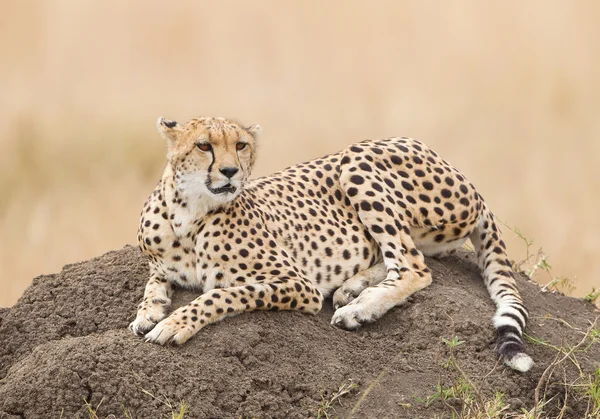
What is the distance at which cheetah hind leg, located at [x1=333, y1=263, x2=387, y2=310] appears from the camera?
509cm

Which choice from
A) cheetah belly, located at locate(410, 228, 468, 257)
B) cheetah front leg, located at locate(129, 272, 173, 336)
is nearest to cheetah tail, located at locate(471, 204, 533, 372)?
cheetah belly, located at locate(410, 228, 468, 257)

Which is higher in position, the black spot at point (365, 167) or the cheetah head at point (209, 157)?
the cheetah head at point (209, 157)

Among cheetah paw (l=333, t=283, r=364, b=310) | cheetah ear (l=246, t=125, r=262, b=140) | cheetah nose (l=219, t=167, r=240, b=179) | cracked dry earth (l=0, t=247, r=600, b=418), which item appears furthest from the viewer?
cheetah paw (l=333, t=283, r=364, b=310)

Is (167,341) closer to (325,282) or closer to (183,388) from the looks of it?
(183,388)

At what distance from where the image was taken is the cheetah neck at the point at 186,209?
4762mm

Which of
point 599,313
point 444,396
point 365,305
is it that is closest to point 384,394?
point 444,396

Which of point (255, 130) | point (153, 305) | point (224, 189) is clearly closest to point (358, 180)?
point (255, 130)

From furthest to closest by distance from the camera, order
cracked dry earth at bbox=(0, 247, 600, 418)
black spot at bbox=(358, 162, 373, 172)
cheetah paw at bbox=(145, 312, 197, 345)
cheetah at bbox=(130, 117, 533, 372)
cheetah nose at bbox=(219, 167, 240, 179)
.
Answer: black spot at bbox=(358, 162, 373, 172)
cheetah at bbox=(130, 117, 533, 372)
cheetah nose at bbox=(219, 167, 240, 179)
cheetah paw at bbox=(145, 312, 197, 345)
cracked dry earth at bbox=(0, 247, 600, 418)

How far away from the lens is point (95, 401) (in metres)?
4.24

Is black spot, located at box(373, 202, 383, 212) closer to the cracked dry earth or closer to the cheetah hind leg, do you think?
the cheetah hind leg

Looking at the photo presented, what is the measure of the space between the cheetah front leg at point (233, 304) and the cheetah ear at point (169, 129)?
2.35 feet

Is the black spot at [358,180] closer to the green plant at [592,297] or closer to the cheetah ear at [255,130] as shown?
the cheetah ear at [255,130]

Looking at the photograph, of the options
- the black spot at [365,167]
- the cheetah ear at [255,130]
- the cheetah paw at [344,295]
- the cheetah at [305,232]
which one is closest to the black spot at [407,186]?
the cheetah at [305,232]

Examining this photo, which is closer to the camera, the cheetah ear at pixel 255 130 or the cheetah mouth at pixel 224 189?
the cheetah mouth at pixel 224 189
